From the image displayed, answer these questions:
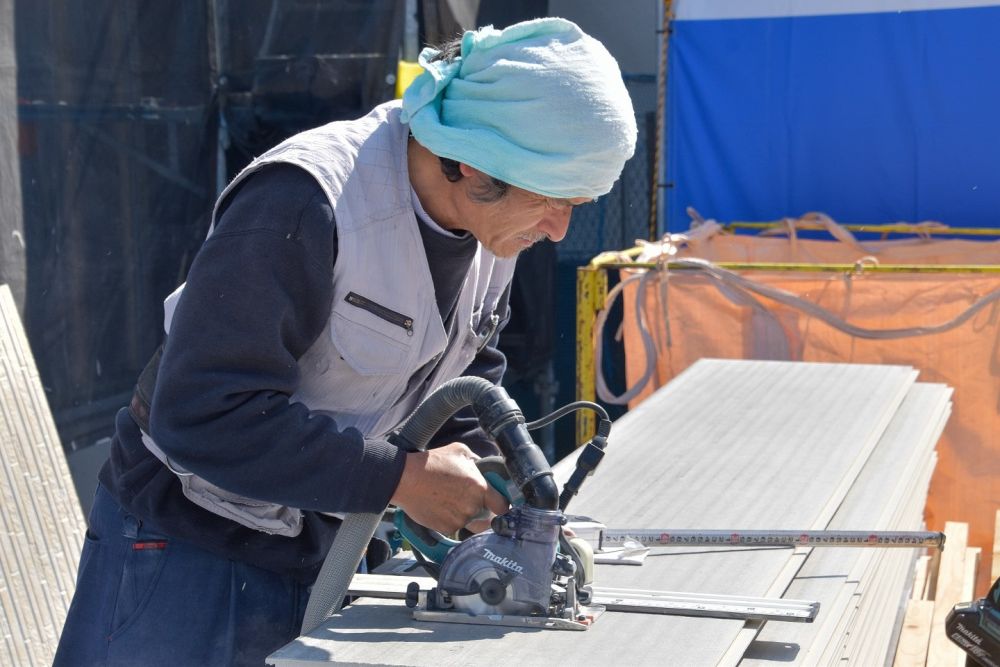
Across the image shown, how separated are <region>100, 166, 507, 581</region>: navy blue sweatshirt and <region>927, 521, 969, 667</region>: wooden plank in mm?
1752

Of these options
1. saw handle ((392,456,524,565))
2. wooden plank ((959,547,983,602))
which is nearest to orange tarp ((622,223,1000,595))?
wooden plank ((959,547,983,602))

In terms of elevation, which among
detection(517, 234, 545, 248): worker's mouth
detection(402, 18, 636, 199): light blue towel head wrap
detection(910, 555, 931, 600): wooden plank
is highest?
detection(402, 18, 636, 199): light blue towel head wrap

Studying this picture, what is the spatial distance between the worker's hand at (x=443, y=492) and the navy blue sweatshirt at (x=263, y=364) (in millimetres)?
30

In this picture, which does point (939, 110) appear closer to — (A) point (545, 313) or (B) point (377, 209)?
(A) point (545, 313)

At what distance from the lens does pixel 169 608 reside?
2.08 meters

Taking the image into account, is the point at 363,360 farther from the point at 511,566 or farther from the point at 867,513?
the point at 867,513

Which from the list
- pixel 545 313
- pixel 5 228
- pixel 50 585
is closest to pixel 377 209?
pixel 50 585

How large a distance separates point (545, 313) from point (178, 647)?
4795mm

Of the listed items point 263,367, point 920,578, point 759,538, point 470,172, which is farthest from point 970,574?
point 263,367

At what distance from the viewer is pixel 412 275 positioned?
1950mm

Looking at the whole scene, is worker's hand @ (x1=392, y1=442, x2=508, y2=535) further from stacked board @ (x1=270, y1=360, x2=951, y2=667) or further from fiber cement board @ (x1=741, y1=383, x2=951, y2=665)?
fiber cement board @ (x1=741, y1=383, x2=951, y2=665)

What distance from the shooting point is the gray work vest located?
1851mm

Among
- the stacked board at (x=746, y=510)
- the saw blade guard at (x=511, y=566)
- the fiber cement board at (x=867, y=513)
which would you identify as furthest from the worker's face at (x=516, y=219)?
the fiber cement board at (x=867, y=513)

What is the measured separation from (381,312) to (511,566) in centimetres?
44
